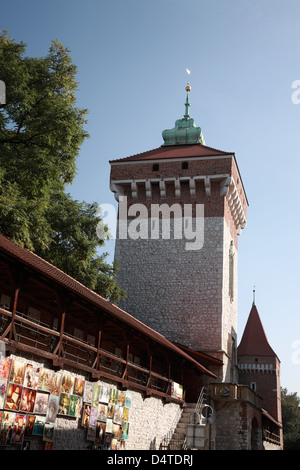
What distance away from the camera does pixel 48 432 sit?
1102cm

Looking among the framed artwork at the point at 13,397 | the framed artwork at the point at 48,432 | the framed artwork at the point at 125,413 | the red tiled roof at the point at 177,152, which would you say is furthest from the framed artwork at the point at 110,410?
the red tiled roof at the point at 177,152

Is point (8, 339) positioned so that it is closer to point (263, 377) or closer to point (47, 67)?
point (47, 67)

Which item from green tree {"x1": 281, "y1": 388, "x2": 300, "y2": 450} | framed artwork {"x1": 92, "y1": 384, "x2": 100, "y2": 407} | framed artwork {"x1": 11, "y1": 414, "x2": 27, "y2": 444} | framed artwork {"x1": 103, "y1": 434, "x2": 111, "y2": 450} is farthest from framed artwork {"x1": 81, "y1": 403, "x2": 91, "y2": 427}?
green tree {"x1": 281, "y1": 388, "x2": 300, "y2": 450}

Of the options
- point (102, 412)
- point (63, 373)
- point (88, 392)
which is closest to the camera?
point (63, 373)

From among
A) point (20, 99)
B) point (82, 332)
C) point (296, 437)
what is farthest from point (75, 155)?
point (296, 437)

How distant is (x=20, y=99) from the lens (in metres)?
17.2

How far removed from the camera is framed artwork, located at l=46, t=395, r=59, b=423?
36.2ft

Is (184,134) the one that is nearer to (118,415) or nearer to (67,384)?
(118,415)

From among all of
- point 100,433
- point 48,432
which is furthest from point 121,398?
point 48,432

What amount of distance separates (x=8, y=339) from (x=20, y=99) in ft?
32.1

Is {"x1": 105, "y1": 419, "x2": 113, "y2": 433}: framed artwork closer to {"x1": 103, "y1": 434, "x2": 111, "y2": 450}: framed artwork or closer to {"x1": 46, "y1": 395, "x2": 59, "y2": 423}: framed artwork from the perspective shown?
{"x1": 103, "y1": 434, "x2": 111, "y2": 450}: framed artwork

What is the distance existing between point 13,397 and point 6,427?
534mm

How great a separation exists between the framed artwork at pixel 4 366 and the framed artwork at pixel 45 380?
1127 millimetres

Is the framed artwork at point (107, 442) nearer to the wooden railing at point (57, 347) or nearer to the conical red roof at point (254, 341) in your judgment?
the wooden railing at point (57, 347)
